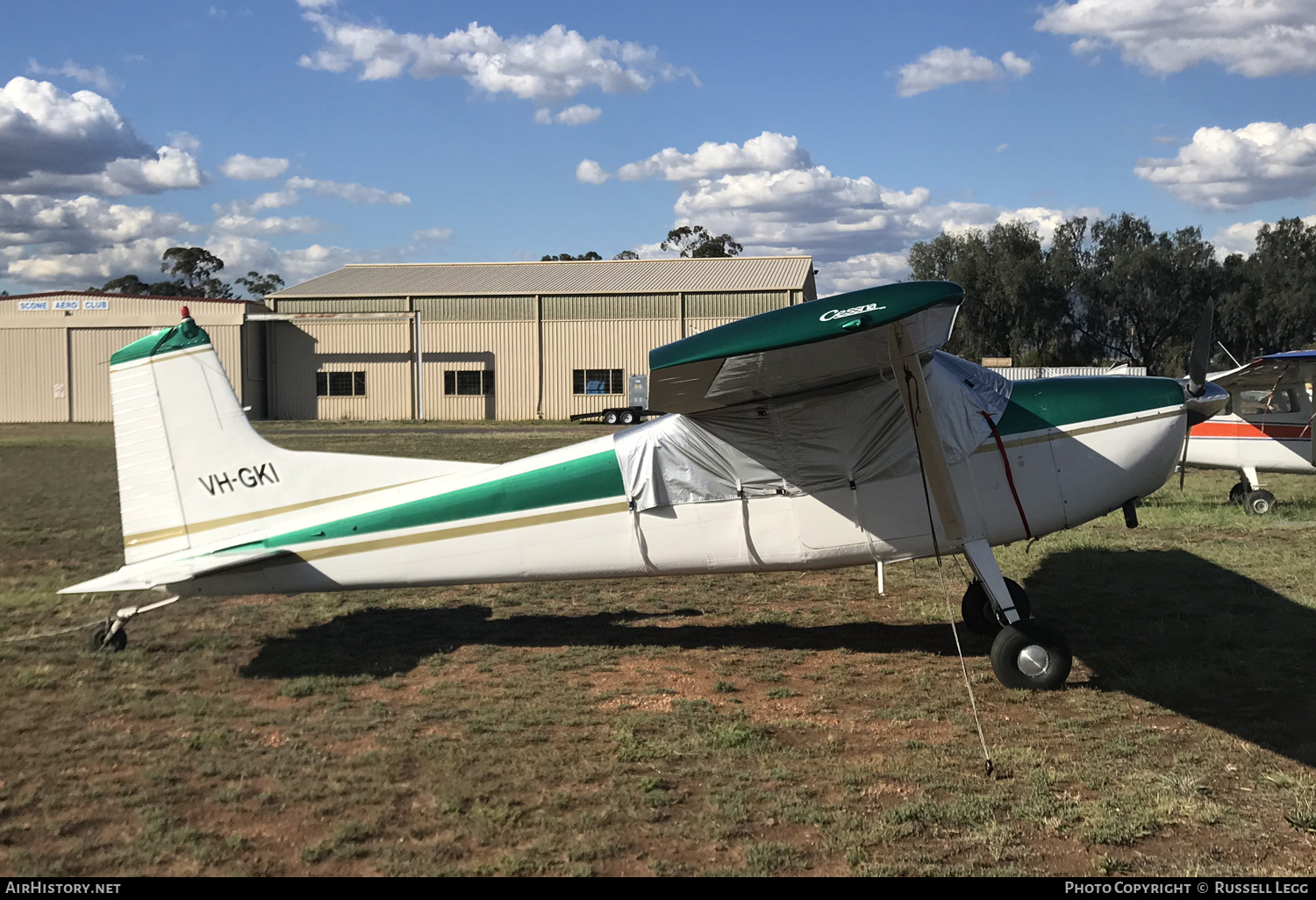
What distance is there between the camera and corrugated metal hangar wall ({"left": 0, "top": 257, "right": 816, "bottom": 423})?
1784 inches

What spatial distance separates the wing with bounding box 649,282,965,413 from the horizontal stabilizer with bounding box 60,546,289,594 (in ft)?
10.3

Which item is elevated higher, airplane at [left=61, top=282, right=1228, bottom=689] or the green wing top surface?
the green wing top surface

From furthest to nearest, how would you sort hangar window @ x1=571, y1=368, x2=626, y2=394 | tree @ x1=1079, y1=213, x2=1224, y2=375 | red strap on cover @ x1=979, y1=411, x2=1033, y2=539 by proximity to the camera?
tree @ x1=1079, y1=213, x2=1224, y2=375 < hangar window @ x1=571, y1=368, x2=626, y2=394 < red strap on cover @ x1=979, y1=411, x2=1033, y2=539

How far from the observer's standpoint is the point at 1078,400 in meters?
7.00

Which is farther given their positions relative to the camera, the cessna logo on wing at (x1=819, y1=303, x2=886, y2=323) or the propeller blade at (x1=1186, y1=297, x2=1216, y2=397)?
the propeller blade at (x1=1186, y1=297, x2=1216, y2=397)

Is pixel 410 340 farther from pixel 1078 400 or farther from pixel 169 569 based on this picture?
pixel 1078 400

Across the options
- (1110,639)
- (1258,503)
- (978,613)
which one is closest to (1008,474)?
(978,613)

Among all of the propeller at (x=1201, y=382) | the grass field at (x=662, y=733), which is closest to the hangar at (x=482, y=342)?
the grass field at (x=662, y=733)

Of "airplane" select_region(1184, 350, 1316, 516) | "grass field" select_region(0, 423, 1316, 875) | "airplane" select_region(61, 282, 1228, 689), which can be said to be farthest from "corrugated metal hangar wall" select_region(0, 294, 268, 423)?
"airplane" select_region(1184, 350, 1316, 516)

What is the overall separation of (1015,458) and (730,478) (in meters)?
2.07

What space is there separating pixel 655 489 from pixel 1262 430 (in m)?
11.7

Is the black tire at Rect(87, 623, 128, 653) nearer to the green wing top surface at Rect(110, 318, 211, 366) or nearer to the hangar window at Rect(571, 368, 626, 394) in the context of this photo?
the green wing top surface at Rect(110, 318, 211, 366)

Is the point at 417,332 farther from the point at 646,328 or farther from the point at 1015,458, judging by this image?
the point at 1015,458

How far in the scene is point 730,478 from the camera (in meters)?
6.80
